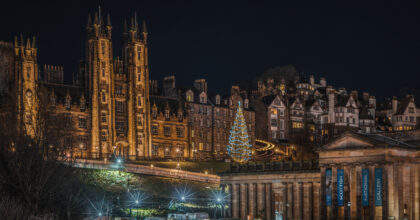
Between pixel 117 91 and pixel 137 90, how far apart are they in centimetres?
394

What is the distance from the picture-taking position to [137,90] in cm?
13738

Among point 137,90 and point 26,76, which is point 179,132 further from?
point 26,76

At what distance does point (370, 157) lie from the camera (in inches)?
3137

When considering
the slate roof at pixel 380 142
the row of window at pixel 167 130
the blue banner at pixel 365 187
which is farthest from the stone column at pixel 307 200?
the row of window at pixel 167 130

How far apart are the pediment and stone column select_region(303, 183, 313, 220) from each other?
8709 millimetres

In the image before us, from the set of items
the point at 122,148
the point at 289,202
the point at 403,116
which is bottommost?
the point at 289,202

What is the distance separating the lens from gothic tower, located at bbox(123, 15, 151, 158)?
135750mm

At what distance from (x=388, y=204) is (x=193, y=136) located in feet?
245

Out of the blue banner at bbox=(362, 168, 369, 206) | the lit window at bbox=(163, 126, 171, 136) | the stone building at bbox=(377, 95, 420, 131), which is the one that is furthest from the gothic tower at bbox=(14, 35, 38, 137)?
the stone building at bbox=(377, 95, 420, 131)

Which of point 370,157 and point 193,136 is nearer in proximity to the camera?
point 370,157

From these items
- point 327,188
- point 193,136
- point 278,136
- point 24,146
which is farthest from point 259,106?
point 24,146

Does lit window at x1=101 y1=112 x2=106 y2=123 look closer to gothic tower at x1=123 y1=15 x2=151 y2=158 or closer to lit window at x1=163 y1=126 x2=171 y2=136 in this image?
gothic tower at x1=123 y1=15 x2=151 y2=158

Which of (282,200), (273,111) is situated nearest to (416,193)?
(282,200)

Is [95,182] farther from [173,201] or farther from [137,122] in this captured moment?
[137,122]
